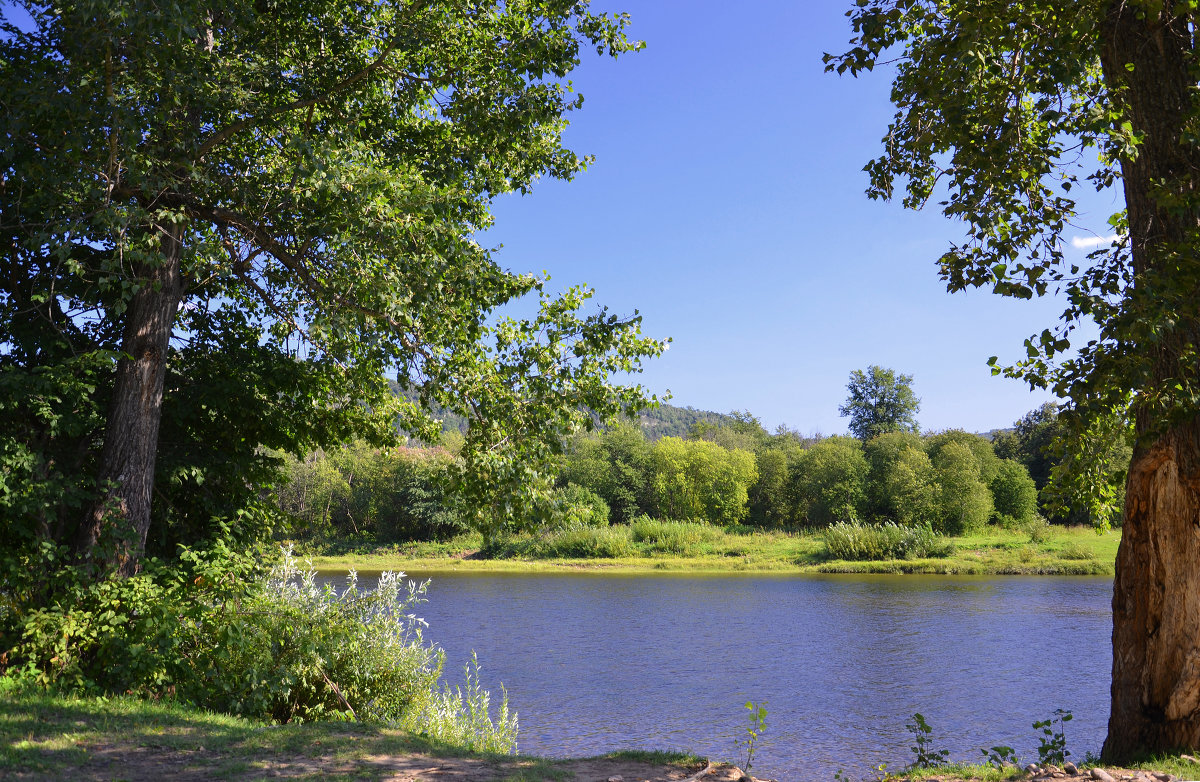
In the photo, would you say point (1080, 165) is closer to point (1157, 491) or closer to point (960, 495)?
point (1157, 491)

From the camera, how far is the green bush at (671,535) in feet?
152

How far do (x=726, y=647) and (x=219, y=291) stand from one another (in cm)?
1321

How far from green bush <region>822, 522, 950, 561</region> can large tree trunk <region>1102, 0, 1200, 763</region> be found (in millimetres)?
35398

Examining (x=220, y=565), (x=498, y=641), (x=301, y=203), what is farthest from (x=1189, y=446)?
(x=498, y=641)

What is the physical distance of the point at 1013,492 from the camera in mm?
50938

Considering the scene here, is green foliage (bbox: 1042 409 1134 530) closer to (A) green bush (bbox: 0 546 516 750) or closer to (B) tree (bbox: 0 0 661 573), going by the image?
(B) tree (bbox: 0 0 661 573)

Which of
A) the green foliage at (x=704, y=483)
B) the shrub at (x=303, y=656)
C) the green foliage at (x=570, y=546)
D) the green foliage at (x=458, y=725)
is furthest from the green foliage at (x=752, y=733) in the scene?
the green foliage at (x=704, y=483)

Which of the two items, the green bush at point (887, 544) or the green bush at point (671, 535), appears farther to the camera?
the green bush at point (671, 535)

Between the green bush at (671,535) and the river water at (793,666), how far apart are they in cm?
1757

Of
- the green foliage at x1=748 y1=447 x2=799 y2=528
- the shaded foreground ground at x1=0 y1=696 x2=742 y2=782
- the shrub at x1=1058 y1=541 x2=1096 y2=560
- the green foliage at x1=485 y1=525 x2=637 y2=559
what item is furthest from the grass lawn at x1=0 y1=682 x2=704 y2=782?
the green foliage at x1=748 y1=447 x2=799 y2=528

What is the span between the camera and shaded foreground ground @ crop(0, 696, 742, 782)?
557cm

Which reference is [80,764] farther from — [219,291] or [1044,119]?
[1044,119]

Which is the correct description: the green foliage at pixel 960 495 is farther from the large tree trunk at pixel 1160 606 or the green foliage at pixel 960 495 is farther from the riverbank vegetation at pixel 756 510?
the large tree trunk at pixel 1160 606

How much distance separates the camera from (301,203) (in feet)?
27.4
